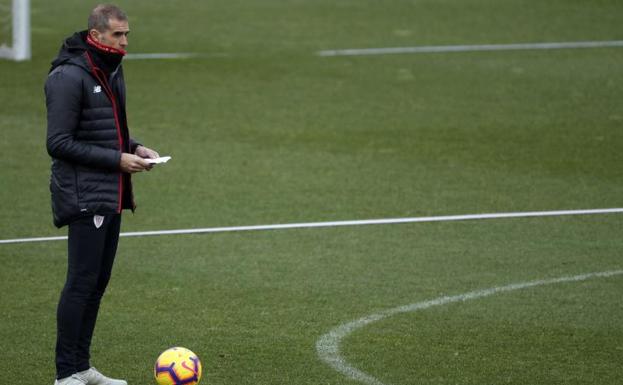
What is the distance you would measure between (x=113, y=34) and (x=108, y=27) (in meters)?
0.05

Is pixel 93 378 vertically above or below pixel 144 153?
below

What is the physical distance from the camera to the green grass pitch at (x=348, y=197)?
822 cm

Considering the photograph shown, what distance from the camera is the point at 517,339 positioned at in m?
8.32

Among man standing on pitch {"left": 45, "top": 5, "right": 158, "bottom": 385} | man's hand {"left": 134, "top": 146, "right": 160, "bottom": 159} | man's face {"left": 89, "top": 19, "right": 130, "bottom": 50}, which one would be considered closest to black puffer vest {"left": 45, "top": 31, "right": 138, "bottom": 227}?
man standing on pitch {"left": 45, "top": 5, "right": 158, "bottom": 385}

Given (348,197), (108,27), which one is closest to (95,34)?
(108,27)

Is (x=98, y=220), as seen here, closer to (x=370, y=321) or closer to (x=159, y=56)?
(x=370, y=321)

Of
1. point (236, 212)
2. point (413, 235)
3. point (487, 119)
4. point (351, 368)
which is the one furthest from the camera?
point (487, 119)

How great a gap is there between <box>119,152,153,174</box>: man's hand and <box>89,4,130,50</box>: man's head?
64cm

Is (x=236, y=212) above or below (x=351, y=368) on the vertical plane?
below

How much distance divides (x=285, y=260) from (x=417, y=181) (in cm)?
345

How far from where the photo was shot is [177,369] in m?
7.10

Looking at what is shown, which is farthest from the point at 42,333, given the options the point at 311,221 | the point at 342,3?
the point at 342,3

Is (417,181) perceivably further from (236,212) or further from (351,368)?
(351,368)

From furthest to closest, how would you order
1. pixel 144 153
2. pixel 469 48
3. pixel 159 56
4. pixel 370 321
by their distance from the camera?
pixel 469 48 < pixel 159 56 < pixel 370 321 < pixel 144 153
